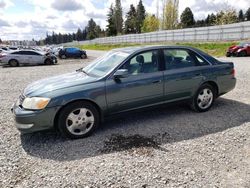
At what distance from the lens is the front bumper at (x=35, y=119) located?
12.3ft

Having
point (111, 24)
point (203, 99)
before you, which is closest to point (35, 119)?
point (203, 99)

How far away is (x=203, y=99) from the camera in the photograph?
5246 mm

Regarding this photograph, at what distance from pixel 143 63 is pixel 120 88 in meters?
0.78

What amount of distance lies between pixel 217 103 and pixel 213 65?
108 cm

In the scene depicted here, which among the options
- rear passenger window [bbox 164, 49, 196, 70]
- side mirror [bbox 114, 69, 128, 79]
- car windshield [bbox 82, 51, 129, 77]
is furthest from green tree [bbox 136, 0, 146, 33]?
side mirror [bbox 114, 69, 128, 79]

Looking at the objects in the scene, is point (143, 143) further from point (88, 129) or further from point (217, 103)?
point (217, 103)

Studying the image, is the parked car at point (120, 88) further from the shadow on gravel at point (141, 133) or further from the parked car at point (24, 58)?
the parked car at point (24, 58)

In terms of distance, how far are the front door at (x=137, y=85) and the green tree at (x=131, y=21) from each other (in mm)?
78702

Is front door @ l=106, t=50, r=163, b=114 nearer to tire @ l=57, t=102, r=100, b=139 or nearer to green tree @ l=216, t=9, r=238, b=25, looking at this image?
tire @ l=57, t=102, r=100, b=139

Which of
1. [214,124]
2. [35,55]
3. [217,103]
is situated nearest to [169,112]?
[214,124]

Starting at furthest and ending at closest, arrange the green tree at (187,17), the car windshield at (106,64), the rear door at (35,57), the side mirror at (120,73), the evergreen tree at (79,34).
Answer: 1. the evergreen tree at (79,34)
2. the green tree at (187,17)
3. the rear door at (35,57)
4. the car windshield at (106,64)
5. the side mirror at (120,73)

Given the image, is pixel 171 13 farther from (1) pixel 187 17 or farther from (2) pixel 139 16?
(2) pixel 139 16

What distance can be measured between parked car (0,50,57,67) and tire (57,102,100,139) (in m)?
16.9

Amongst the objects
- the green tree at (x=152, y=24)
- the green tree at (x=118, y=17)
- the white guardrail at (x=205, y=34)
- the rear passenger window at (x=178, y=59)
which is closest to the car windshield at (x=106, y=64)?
the rear passenger window at (x=178, y=59)
